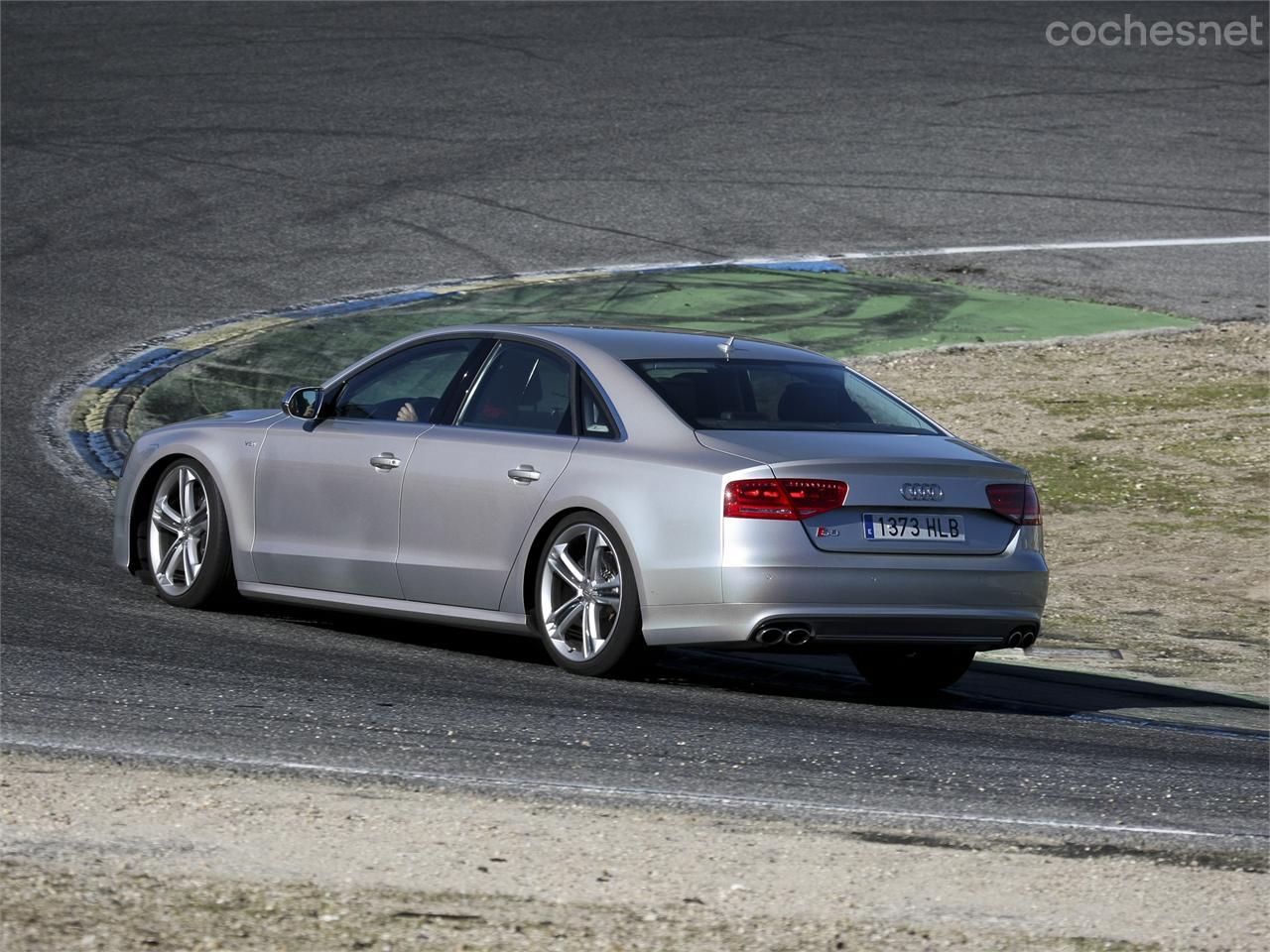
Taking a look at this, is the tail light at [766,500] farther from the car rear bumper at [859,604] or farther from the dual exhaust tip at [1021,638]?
the dual exhaust tip at [1021,638]

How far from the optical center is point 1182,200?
2428 cm

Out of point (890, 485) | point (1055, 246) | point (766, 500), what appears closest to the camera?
point (766, 500)

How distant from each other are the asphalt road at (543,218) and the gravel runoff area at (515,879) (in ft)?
1.62

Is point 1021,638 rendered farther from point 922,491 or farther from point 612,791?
point 612,791

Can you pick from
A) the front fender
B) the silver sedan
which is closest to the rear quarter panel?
the silver sedan

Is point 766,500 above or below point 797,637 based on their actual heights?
above

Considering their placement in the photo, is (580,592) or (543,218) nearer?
(580,592)

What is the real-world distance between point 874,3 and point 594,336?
90.6ft

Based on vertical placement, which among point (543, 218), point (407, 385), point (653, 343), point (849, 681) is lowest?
point (849, 681)

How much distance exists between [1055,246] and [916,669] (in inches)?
545

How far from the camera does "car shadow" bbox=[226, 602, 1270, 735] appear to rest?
28.1 ft

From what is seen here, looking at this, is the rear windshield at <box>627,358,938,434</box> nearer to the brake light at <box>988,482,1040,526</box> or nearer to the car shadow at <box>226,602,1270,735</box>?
the brake light at <box>988,482,1040,526</box>

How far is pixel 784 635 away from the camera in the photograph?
311 inches

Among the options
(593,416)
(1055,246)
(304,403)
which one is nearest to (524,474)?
(593,416)
